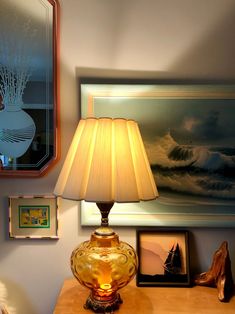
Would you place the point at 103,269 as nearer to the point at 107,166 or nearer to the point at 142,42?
the point at 107,166

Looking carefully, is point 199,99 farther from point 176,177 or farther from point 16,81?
point 16,81

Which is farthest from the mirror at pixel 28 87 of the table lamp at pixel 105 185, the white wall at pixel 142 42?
the table lamp at pixel 105 185

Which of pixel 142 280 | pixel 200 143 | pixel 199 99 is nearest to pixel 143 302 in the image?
pixel 142 280

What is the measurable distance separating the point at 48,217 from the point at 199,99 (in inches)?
31.8

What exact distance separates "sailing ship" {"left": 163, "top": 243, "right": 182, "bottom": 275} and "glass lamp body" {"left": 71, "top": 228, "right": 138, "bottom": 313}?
245 millimetres

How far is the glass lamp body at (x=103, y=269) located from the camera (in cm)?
107

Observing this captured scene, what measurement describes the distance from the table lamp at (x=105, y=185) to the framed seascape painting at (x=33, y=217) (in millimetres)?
263

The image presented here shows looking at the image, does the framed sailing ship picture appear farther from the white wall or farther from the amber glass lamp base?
the white wall

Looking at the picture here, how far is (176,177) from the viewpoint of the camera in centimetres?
131

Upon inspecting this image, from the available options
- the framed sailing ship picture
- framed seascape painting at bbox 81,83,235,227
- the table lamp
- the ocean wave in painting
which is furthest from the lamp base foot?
the ocean wave in painting

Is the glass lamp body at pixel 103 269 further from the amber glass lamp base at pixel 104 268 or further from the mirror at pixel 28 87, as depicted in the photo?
the mirror at pixel 28 87

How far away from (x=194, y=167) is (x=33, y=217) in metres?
0.72

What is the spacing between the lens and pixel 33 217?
1340 millimetres

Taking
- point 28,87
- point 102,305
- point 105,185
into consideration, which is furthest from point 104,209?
point 28,87
